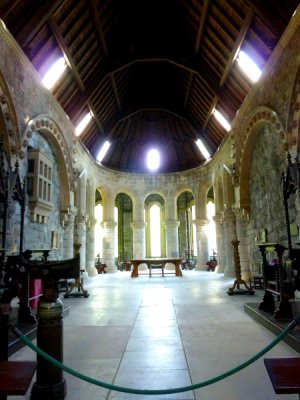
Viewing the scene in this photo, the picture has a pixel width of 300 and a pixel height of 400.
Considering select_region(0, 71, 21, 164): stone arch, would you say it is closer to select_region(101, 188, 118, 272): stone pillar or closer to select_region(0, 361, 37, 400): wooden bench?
select_region(0, 361, 37, 400): wooden bench

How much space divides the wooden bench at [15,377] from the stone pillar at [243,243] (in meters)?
9.04

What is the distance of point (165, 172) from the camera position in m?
17.6

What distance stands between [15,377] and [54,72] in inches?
339

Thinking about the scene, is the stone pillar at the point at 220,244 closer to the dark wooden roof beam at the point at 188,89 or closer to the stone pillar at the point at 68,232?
the dark wooden roof beam at the point at 188,89

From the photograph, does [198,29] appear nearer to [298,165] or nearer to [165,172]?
[298,165]

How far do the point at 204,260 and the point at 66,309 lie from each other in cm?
1179

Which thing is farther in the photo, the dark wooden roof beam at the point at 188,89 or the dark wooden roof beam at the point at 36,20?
the dark wooden roof beam at the point at 188,89

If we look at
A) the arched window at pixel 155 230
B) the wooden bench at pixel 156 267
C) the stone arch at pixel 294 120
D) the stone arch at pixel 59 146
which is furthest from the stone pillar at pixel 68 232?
the arched window at pixel 155 230

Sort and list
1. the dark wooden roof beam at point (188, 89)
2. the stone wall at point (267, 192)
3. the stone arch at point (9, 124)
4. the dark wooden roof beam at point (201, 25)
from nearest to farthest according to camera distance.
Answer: the stone arch at point (9, 124), the stone wall at point (267, 192), the dark wooden roof beam at point (201, 25), the dark wooden roof beam at point (188, 89)

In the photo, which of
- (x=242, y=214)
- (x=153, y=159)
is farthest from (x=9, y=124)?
(x=153, y=159)

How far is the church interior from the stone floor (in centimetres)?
2

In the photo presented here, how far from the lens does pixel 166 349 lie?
125 inches

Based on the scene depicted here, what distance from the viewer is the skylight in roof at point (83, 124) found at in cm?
1155

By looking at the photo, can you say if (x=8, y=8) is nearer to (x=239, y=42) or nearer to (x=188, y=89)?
(x=239, y=42)
